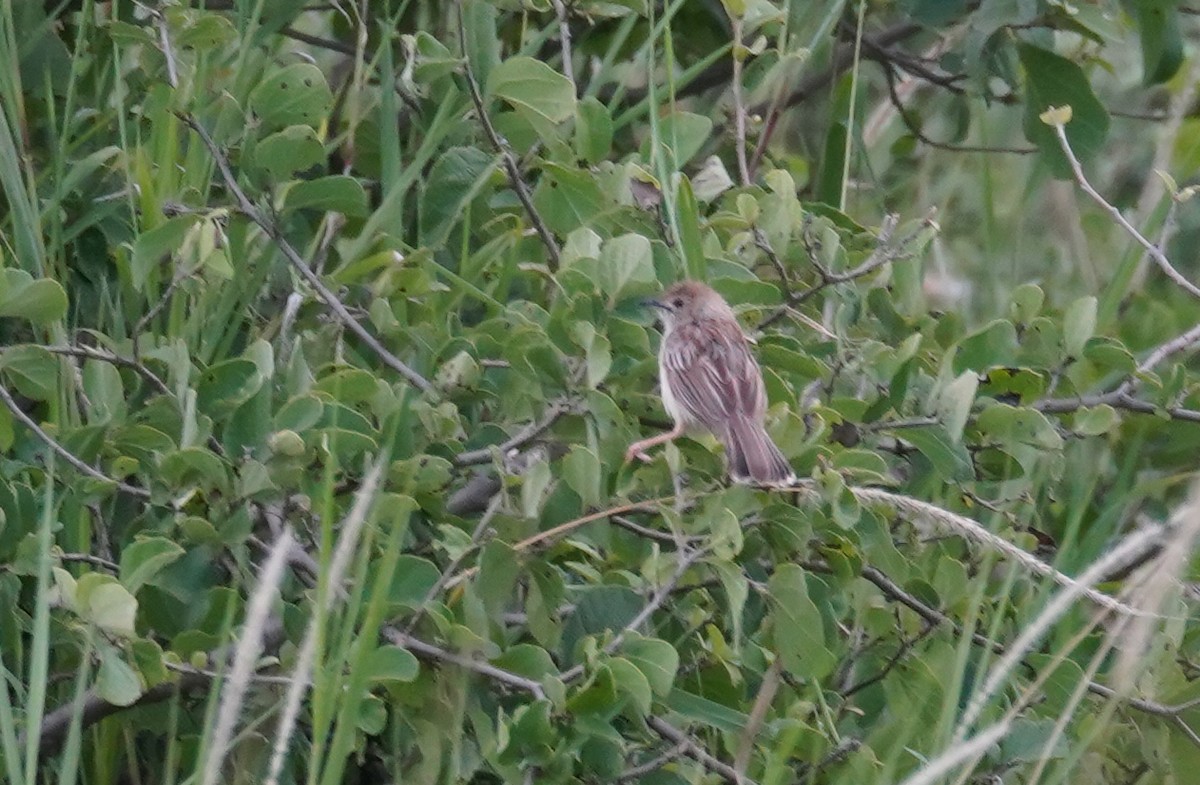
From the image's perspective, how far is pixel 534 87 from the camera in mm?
3805

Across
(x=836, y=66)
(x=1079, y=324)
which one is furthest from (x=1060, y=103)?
(x=1079, y=324)

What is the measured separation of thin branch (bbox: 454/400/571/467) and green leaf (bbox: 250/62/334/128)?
803 mm

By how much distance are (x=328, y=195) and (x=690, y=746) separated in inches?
53.6

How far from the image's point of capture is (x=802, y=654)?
333 cm

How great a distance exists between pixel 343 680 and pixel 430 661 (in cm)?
20

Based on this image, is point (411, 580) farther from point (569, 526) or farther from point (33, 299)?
point (33, 299)

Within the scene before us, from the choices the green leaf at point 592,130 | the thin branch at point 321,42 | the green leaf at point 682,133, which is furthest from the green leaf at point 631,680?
the thin branch at point 321,42

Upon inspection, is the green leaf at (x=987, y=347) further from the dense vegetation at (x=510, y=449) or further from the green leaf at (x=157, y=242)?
the green leaf at (x=157, y=242)

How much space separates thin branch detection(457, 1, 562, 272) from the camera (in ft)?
12.5

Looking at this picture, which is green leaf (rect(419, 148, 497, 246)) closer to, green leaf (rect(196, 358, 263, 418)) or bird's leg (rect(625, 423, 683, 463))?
bird's leg (rect(625, 423, 683, 463))

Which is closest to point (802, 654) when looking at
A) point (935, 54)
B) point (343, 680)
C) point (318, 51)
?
point (343, 680)

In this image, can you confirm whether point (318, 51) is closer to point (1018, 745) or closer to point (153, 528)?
point (153, 528)

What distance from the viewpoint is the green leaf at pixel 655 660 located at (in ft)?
9.96

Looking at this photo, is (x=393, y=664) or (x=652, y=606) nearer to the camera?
(x=393, y=664)
